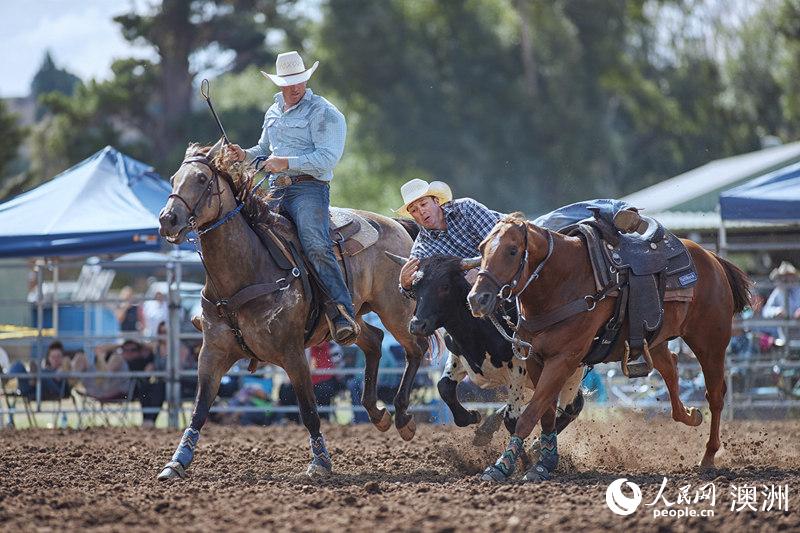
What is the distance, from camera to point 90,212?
11039 millimetres

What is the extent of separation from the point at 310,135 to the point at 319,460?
2.02 metres

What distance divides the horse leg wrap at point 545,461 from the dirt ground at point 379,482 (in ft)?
0.36

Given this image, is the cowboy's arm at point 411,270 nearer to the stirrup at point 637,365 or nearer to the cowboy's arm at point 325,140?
the cowboy's arm at point 325,140

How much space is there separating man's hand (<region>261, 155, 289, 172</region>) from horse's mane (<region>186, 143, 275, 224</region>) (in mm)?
171

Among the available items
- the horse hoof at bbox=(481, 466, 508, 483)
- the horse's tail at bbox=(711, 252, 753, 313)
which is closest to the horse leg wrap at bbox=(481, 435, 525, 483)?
the horse hoof at bbox=(481, 466, 508, 483)

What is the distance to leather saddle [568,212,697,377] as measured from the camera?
6.60 metres

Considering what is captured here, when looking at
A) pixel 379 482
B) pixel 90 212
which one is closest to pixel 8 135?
pixel 90 212

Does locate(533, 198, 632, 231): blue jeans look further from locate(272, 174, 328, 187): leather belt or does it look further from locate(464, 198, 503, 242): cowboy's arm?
locate(272, 174, 328, 187): leather belt

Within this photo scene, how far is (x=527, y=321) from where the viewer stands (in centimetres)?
641

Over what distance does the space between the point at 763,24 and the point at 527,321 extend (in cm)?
2984

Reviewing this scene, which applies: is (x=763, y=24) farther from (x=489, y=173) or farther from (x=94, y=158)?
(x=94, y=158)

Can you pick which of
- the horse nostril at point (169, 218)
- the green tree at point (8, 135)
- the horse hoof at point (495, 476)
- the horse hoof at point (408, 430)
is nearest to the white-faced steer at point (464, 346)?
the horse hoof at point (408, 430)

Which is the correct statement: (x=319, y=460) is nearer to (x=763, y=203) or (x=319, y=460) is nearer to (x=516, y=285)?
(x=516, y=285)

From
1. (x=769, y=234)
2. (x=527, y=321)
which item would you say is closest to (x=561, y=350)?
(x=527, y=321)
